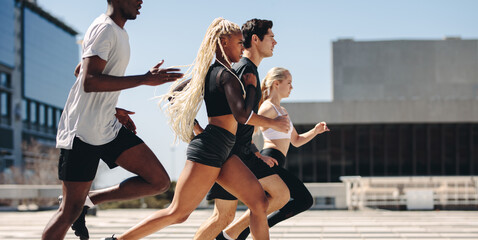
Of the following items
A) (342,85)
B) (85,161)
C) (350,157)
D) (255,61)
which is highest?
(255,61)

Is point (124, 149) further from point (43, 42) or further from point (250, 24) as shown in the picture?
point (43, 42)

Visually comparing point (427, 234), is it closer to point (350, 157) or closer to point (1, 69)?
point (350, 157)

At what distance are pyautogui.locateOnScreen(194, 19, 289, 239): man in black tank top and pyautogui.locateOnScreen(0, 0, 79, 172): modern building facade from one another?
70.8 meters

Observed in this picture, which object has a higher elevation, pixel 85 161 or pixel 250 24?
pixel 250 24

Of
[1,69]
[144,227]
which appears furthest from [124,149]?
[1,69]

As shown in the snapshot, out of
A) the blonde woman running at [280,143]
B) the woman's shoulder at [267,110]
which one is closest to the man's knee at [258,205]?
the blonde woman running at [280,143]

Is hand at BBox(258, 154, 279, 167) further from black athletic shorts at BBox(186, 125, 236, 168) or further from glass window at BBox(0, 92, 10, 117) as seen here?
glass window at BBox(0, 92, 10, 117)

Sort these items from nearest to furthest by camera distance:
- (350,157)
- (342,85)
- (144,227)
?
1. (144,227)
2. (350,157)
3. (342,85)

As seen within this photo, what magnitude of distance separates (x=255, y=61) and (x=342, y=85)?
3680cm

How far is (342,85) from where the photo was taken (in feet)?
137

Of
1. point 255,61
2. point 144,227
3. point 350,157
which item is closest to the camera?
point 144,227

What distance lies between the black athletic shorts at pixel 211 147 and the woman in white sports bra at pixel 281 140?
3.49 feet

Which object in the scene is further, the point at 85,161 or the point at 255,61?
the point at 255,61

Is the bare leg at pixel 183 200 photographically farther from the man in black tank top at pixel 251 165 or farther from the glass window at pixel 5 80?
the glass window at pixel 5 80
